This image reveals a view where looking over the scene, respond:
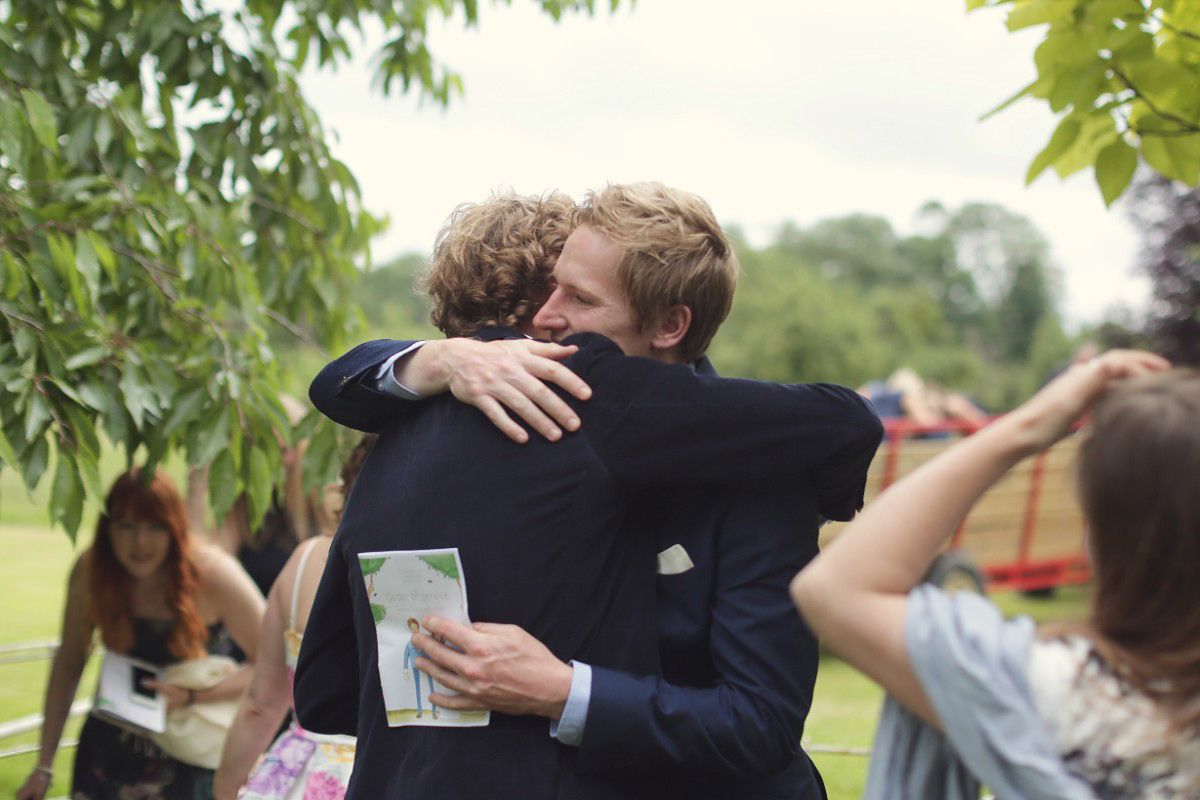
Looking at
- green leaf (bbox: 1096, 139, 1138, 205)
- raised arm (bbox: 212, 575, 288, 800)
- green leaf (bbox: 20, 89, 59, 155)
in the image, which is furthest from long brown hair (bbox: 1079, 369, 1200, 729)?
green leaf (bbox: 20, 89, 59, 155)

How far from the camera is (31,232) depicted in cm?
281

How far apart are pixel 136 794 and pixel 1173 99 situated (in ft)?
11.0

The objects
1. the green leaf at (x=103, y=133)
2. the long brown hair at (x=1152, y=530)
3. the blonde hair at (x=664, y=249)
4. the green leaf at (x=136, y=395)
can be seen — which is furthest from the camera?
the green leaf at (x=103, y=133)

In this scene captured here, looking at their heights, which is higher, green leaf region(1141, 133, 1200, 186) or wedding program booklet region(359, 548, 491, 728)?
green leaf region(1141, 133, 1200, 186)

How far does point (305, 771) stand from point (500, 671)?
116cm

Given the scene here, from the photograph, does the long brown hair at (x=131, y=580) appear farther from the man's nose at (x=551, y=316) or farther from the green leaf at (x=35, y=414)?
the man's nose at (x=551, y=316)

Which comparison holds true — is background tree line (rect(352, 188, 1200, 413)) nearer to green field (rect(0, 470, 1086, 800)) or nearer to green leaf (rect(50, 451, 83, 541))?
green leaf (rect(50, 451, 83, 541))

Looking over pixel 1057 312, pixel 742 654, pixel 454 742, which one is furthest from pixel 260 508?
pixel 1057 312

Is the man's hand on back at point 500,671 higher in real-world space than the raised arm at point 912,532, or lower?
lower

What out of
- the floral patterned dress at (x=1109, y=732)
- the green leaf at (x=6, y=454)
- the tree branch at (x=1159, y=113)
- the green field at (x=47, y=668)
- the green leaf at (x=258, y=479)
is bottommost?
the green field at (x=47, y=668)

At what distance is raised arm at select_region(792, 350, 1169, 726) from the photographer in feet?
4.41

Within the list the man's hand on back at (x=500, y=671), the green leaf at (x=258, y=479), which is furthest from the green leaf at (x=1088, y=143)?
the green leaf at (x=258, y=479)

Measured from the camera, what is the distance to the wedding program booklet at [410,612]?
5.75 ft

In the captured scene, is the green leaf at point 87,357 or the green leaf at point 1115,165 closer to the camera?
the green leaf at point 1115,165
